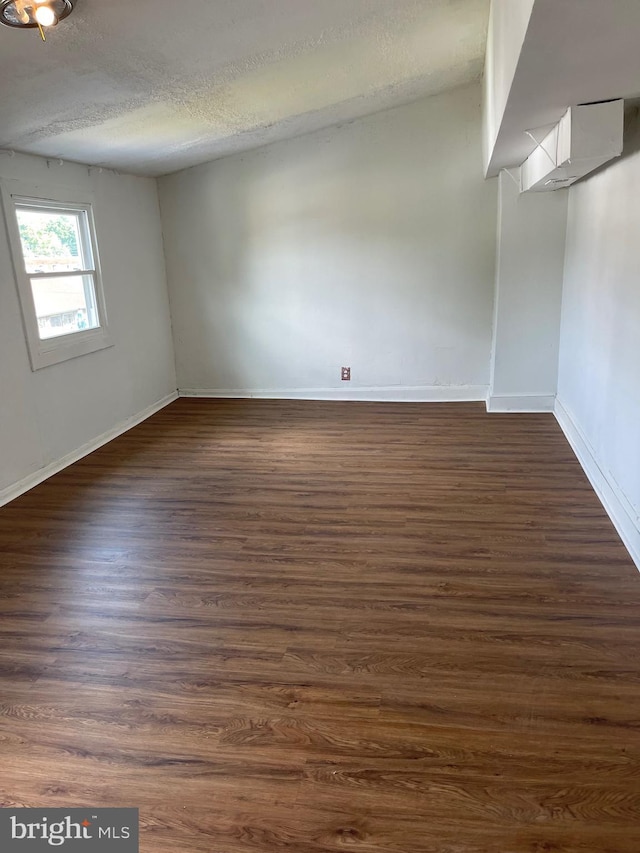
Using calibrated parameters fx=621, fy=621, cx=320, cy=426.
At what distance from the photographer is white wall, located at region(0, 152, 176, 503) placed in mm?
3928

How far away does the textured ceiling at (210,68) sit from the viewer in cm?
256

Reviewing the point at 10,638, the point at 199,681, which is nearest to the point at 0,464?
the point at 10,638

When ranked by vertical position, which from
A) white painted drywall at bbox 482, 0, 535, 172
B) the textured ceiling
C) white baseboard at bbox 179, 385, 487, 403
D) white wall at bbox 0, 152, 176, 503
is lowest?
white baseboard at bbox 179, 385, 487, 403

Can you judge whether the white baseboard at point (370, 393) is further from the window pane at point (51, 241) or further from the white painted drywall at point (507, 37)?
the white painted drywall at point (507, 37)

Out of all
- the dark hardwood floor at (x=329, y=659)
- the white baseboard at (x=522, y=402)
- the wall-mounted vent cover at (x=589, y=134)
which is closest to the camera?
the dark hardwood floor at (x=329, y=659)

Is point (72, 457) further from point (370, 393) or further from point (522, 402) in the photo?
point (522, 402)

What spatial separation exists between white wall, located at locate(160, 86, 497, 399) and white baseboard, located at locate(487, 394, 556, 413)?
1.57ft

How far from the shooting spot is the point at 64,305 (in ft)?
15.1

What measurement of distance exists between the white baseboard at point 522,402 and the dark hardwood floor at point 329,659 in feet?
4.10

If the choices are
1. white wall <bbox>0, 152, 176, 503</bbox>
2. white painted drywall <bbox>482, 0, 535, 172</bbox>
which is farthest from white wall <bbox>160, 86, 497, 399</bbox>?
white painted drywall <bbox>482, 0, 535, 172</bbox>

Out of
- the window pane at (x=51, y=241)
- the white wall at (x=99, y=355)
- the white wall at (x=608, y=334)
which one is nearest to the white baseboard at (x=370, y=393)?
the white wall at (x=99, y=355)

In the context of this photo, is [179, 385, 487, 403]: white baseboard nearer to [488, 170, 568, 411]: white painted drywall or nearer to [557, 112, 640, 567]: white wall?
[488, 170, 568, 411]: white painted drywall

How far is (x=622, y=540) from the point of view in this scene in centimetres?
307

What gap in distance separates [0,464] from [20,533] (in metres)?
0.63
